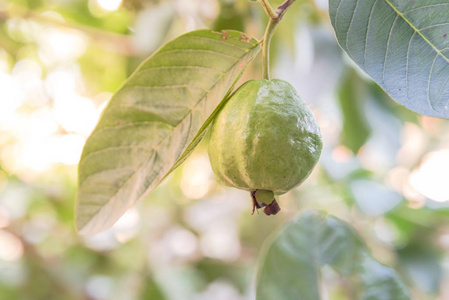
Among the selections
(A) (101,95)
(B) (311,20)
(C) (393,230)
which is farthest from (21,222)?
(C) (393,230)

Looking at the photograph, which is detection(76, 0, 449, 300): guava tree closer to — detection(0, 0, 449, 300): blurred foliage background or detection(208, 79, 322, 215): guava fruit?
detection(208, 79, 322, 215): guava fruit

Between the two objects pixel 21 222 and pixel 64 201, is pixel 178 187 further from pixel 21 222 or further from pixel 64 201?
pixel 21 222

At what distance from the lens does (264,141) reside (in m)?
0.58

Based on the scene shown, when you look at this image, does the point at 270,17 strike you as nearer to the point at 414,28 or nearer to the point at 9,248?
the point at 414,28

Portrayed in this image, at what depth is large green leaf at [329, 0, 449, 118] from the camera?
595mm

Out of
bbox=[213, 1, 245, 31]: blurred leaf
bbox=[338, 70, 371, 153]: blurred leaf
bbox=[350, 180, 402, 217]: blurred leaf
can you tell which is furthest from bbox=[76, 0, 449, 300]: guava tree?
bbox=[350, 180, 402, 217]: blurred leaf

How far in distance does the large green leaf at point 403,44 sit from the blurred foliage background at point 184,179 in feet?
2.49

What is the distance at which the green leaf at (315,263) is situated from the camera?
1006 millimetres

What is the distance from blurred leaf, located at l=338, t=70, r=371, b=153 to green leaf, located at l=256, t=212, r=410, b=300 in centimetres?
67

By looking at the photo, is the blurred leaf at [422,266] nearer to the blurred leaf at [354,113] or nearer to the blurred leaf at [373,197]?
the blurred leaf at [373,197]

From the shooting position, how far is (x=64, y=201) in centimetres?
258

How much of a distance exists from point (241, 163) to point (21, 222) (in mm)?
2356

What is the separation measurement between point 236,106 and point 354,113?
1.26 meters

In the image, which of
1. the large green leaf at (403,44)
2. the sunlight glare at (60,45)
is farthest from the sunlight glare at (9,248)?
the large green leaf at (403,44)
